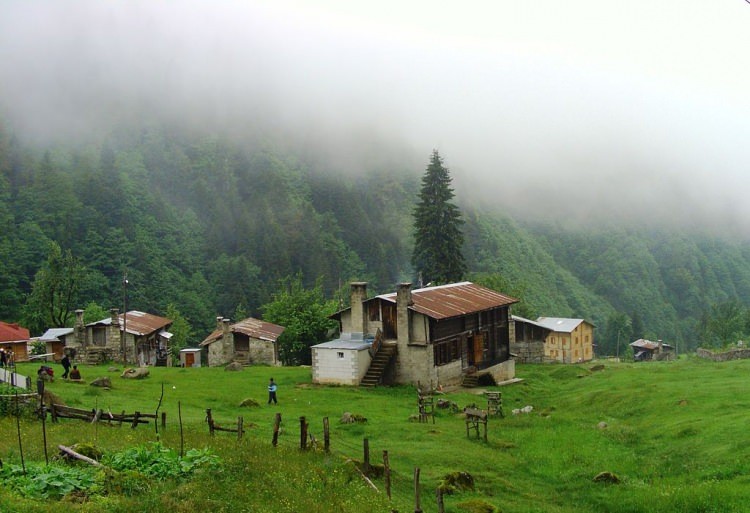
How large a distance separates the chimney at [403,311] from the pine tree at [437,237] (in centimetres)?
2627

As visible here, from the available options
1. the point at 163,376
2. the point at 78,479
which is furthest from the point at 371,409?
the point at 78,479

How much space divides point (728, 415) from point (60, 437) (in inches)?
1036

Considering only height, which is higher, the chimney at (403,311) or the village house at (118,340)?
the chimney at (403,311)

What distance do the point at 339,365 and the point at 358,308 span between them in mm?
4458

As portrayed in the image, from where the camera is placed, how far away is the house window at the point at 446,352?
48188mm

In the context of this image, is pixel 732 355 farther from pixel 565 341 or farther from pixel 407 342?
pixel 407 342

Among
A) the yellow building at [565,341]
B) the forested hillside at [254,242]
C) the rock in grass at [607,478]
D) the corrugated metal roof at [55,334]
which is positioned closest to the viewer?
the rock in grass at [607,478]

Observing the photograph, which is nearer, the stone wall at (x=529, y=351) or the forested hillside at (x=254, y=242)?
the stone wall at (x=529, y=351)

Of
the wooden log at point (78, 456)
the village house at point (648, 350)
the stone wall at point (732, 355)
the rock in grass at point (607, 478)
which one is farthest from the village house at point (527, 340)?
the wooden log at point (78, 456)

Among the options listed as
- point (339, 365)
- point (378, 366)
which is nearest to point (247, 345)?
point (339, 365)

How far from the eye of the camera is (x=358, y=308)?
49.7 m

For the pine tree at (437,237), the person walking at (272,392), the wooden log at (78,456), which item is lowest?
the person walking at (272,392)

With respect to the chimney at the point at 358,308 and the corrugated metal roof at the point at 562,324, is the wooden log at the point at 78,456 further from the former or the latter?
the corrugated metal roof at the point at 562,324

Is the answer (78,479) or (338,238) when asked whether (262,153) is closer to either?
(338,238)
